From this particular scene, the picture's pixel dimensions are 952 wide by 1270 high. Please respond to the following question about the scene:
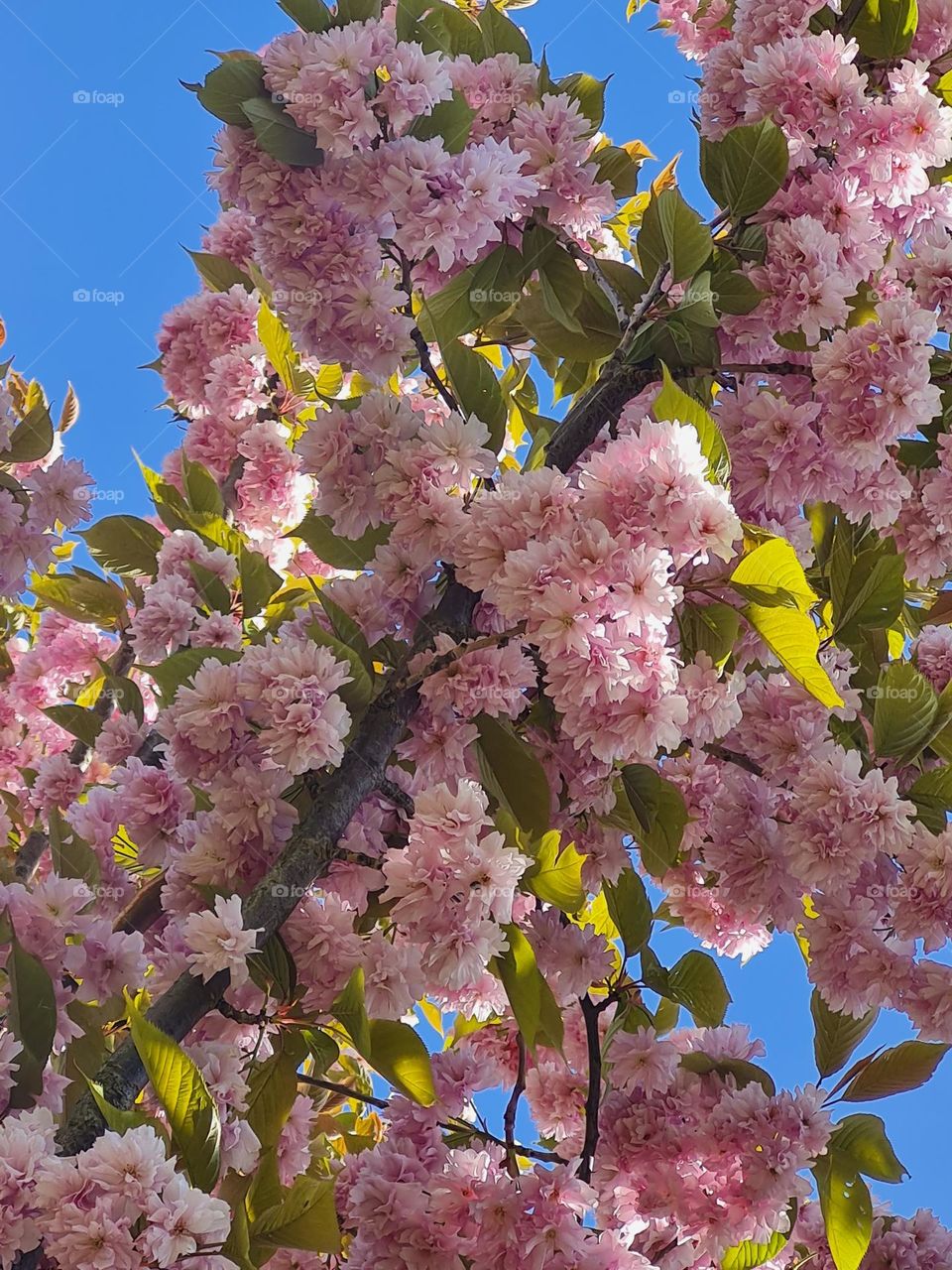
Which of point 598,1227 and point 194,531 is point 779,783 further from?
point 194,531

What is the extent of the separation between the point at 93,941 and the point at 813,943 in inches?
30.1

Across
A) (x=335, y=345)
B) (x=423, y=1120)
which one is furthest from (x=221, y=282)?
(x=423, y=1120)

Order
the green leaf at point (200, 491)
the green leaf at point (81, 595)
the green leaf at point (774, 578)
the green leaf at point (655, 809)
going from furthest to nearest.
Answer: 1. the green leaf at point (81, 595)
2. the green leaf at point (200, 491)
3. the green leaf at point (655, 809)
4. the green leaf at point (774, 578)

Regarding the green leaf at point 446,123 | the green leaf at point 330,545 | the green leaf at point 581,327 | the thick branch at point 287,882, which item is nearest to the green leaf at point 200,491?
the green leaf at point 330,545

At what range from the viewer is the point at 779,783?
52.4 inches

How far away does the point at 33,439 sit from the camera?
1454 millimetres

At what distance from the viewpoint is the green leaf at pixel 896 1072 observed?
1352mm

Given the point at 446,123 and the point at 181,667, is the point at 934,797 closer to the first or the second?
the point at 181,667

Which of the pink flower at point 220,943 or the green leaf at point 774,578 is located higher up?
the green leaf at point 774,578

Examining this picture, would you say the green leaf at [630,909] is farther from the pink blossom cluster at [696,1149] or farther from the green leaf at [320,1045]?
the green leaf at [320,1045]

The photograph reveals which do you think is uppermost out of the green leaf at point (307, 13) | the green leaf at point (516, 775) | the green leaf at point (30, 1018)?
the green leaf at point (307, 13)

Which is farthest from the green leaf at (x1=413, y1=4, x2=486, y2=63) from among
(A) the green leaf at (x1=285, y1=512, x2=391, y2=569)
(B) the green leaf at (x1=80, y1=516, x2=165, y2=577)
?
(B) the green leaf at (x1=80, y1=516, x2=165, y2=577)

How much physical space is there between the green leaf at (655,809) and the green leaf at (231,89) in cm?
81

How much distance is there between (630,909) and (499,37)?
114 cm
